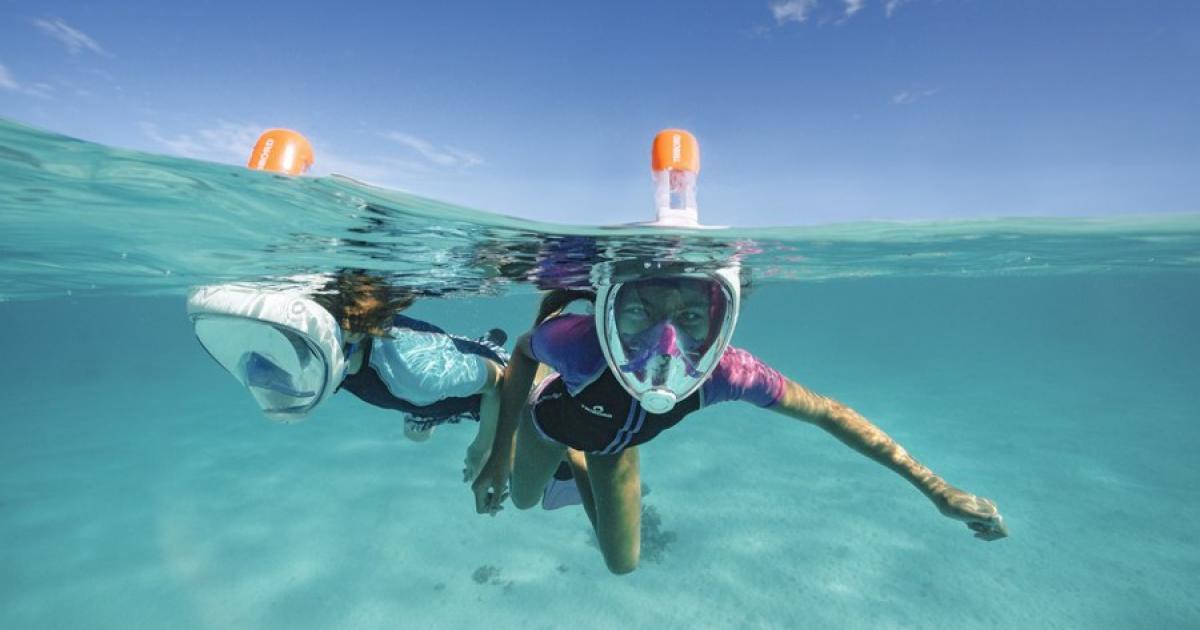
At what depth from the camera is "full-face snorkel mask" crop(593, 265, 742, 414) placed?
12.3 ft

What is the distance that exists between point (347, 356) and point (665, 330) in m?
2.89

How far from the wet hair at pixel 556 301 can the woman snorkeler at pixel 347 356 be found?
2.43 ft

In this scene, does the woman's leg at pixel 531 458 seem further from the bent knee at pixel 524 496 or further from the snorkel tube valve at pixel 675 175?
the snorkel tube valve at pixel 675 175

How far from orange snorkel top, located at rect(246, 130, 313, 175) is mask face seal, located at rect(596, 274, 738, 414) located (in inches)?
135

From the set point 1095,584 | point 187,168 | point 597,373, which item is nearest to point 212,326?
point 187,168

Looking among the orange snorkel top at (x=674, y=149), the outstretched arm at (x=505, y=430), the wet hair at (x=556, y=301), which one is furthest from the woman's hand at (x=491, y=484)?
the orange snorkel top at (x=674, y=149)

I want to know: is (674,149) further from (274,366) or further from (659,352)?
(274,366)

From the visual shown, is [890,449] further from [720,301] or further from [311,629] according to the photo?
[311,629]

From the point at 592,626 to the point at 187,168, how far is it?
8.20 metres

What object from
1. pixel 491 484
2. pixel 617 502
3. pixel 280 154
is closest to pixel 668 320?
pixel 491 484

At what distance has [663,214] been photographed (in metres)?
4.74

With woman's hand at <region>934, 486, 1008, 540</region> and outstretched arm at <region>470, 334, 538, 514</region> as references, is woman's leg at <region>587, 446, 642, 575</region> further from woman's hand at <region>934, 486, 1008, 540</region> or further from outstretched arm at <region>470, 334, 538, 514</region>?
woman's hand at <region>934, 486, 1008, 540</region>

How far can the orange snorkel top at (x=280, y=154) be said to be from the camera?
198 inches

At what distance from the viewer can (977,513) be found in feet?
11.5
